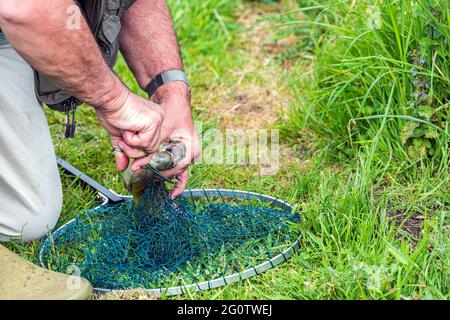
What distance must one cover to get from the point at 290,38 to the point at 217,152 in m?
1.15

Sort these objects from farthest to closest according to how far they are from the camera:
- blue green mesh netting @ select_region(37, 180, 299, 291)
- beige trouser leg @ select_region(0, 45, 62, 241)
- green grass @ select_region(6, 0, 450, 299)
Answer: beige trouser leg @ select_region(0, 45, 62, 241) → blue green mesh netting @ select_region(37, 180, 299, 291) → green grass @ select_region(6, 0, 450, 299)

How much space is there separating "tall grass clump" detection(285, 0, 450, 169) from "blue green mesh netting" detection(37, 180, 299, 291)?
1.80ft

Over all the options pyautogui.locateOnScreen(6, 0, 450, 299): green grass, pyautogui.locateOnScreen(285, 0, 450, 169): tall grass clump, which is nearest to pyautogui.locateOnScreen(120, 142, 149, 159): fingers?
pyautogui.locateOnScreen(6, 0, 450, 299): green grass

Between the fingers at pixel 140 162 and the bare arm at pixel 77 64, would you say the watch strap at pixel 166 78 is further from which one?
the fingers at pixel 140 162

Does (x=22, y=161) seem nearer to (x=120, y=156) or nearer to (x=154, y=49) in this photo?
(x=120, y=156)

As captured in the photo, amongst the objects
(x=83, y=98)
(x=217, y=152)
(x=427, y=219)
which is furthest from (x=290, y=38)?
(x=83, y=98)

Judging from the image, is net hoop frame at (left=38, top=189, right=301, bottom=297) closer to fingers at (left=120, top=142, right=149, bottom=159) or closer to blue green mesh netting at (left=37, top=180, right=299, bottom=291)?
blue green mesh netting at (left=37, top=180, right=299, bottom=291)

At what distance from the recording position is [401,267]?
233cm

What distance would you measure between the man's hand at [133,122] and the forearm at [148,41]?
0.39 m

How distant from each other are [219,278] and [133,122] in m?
0.55

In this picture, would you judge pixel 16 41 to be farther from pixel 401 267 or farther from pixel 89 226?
pixel 401 267

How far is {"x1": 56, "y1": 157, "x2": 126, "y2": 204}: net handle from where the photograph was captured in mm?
2936

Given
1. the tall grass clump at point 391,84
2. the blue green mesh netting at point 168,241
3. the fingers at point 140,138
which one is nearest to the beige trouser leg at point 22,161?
the blue green mesh netting at point 168,241

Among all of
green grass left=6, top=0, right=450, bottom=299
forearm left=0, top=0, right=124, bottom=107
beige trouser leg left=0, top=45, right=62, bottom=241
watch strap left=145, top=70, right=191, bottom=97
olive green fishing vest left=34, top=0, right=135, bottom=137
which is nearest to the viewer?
forearm left=0, top=0, right=124, bottom=107
